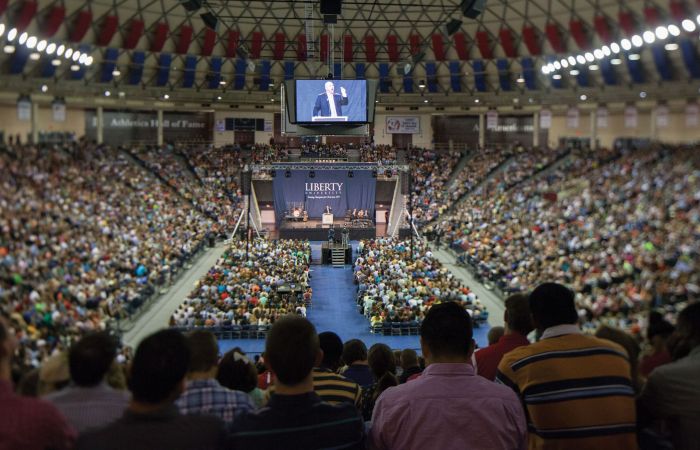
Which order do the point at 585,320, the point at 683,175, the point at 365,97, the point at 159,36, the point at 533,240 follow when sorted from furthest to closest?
1. the point at 159,36
2. the point at 533,240
3. the point at 365,97
4. the point at 683,175
5. the point at 585,320

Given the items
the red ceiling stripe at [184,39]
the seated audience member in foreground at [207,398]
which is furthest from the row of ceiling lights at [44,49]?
the seated audience member in foreground at [207,398]

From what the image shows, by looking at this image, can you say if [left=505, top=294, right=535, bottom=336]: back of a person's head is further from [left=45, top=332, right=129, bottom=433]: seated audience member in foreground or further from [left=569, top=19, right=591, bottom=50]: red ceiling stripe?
[left=569, top=19, right=591, bottom=50]: red ceiling stripe

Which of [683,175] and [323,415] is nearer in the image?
[323,415]

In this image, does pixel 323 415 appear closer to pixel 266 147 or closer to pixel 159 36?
pixel 159 36

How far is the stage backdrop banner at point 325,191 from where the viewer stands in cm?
4122

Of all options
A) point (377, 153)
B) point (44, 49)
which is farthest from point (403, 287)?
point (377, 153)

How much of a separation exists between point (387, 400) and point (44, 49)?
3354 centimetres

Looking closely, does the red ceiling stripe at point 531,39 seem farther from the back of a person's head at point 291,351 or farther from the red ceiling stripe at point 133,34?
the back of a person's head at point 291,351

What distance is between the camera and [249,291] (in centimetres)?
2070

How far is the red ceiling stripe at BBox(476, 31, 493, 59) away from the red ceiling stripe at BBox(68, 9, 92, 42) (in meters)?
24.3

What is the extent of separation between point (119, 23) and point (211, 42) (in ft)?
20.8

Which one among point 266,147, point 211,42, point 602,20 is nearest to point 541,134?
point 602,20

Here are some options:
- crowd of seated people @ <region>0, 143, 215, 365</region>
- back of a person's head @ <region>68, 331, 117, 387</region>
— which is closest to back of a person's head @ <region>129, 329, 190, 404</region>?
back of a person's head @ <region>68, 331, 117, 387</region>

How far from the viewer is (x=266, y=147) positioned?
47.0m
